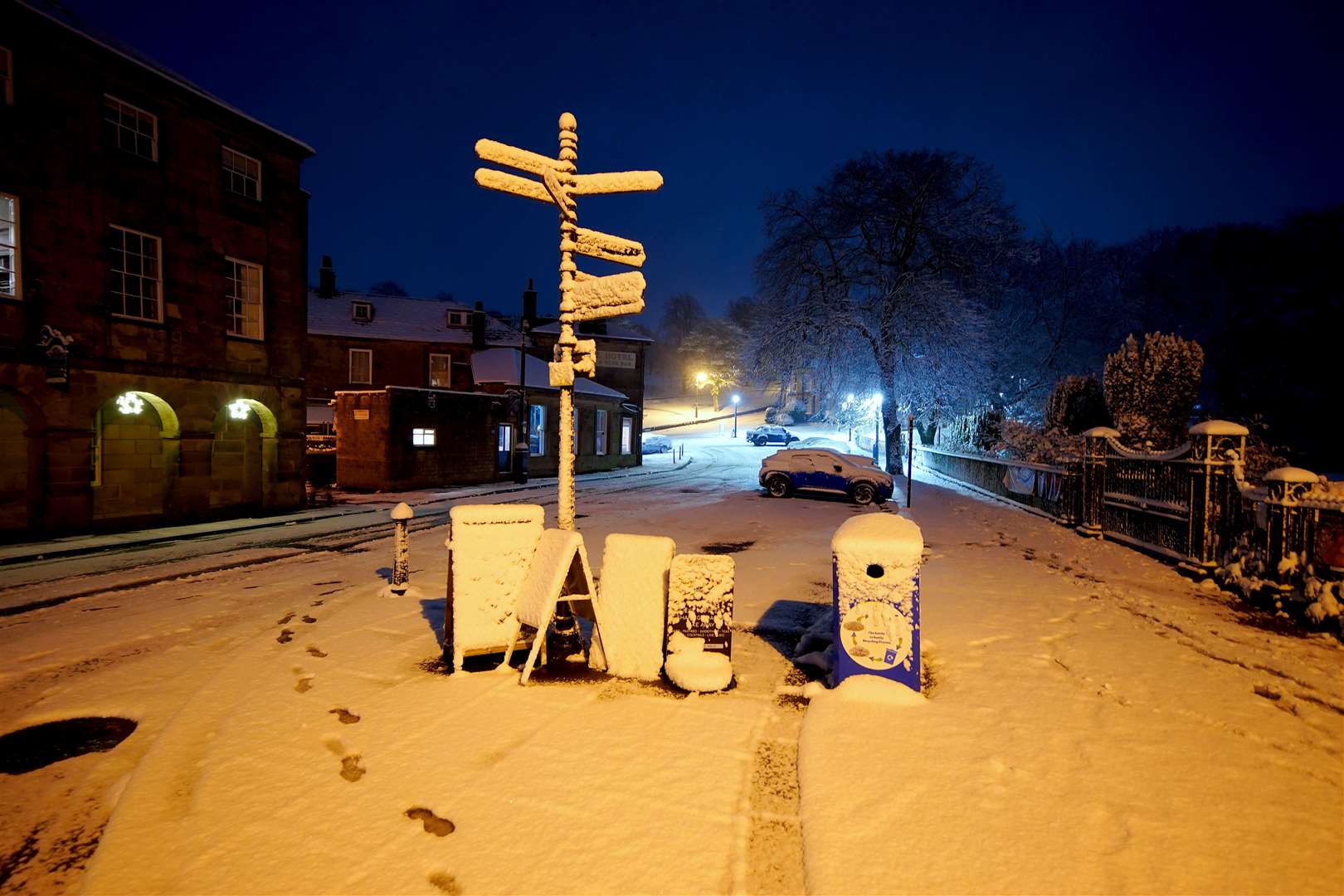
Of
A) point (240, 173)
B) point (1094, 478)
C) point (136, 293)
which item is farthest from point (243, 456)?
point (1094, 478)

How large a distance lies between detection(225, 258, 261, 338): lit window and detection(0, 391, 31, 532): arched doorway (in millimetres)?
4304

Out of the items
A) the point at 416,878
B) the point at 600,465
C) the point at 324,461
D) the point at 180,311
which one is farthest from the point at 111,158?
the point at 600,465

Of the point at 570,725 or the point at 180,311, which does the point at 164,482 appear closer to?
the point at 180,311

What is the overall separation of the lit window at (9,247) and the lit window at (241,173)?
164 inches

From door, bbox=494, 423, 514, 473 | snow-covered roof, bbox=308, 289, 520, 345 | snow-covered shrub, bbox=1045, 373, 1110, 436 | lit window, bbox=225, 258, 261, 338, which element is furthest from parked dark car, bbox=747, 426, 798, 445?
lit window, bbox=225, 258, 261, 338

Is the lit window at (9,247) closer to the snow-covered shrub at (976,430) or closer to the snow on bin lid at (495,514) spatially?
the snow on bin lid at (495,514)

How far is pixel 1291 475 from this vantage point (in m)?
6.87

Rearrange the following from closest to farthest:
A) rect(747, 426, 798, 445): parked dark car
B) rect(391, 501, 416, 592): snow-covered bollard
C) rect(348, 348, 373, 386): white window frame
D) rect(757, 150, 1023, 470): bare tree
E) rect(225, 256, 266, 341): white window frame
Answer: rect(391, 501, 416, 592): snow-covered bollard, rect(225, 256, 266, 341): white window frame, rect(757, 150, 1023, 470): bare tree, rect(348, 348, 373, 386): white window frame, rect(747, 426, 798, 445): parked dark car

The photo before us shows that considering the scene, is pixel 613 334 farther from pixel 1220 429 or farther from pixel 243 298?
pixel 1220 429

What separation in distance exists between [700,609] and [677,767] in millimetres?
1406

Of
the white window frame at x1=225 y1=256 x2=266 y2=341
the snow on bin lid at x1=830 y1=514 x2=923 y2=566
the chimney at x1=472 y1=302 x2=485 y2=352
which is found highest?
the chimney at x1=472 y1=302 x2=485 y2=352

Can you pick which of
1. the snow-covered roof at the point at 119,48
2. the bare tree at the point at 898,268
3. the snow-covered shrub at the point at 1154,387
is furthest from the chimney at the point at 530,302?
the snow-covered shrub at the point at 1154,387

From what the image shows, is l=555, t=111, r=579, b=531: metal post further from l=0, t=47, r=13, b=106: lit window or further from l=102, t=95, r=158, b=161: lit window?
l=102, t=95, r=158, b=161: lit window

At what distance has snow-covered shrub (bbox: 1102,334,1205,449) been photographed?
1389 cm
